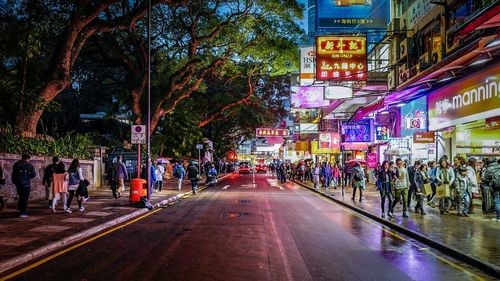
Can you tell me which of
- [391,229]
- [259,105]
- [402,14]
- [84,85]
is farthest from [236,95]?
[391,229]

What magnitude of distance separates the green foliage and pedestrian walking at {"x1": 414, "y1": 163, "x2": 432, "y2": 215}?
14706 mm

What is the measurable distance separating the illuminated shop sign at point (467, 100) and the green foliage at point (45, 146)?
1552 cm

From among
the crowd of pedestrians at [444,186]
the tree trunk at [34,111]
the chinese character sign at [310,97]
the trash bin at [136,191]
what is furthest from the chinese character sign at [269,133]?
the crowd of pedestrians at [444,186]

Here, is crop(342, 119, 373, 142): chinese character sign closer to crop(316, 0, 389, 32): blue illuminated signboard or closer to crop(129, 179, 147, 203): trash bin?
crop(316, 0, 389, 32): blue illuminated signboard


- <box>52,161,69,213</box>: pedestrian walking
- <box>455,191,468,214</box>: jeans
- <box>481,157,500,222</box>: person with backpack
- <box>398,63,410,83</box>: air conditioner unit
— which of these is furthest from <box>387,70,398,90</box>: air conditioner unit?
<box>52,161,69,213</box>: pedestrian walking

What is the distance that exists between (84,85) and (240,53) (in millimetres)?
18600

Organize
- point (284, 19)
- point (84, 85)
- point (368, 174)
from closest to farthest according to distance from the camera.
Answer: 1. point (284, 19)
2. point (368, 174)
3. point (84, 85)

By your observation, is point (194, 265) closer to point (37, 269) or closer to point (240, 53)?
point (37, 269)

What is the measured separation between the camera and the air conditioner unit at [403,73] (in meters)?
21.4

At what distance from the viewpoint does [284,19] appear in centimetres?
3047

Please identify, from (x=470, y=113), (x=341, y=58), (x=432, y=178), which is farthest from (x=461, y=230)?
(x=341, y=58)

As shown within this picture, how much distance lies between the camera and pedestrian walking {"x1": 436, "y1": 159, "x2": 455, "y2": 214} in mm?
16141

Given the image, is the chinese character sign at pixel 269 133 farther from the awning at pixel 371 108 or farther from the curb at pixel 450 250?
the curb at pixel 450 250

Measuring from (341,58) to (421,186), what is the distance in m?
8.34
